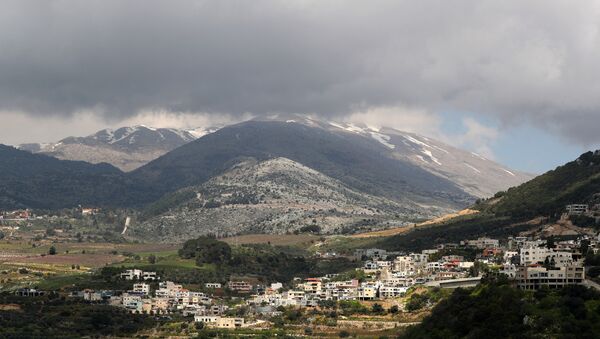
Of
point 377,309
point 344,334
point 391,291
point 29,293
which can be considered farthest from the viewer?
point 29,293

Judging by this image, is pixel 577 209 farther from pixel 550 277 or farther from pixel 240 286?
pixel 550 277

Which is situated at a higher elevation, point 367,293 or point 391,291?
point 391,291

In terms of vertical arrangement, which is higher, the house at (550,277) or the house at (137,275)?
the house at (550,277)

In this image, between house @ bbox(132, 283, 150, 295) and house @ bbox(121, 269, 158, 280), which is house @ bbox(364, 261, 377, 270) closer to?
house @ bbox(121, 269, 158, 280)

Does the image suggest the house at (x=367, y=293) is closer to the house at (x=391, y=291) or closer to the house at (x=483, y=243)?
the house at (x=391, y=291)

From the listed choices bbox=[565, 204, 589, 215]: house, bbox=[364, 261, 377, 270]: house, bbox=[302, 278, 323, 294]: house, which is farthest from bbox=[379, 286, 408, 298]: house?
bbox=[565, 204, 589, 215]: house

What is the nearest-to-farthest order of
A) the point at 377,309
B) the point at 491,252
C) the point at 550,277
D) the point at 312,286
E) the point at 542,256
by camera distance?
1. the point at 550,277
2. the point at 542,256
3. the point at 377,309
4. the point at 312,286
5. the point at 491,252

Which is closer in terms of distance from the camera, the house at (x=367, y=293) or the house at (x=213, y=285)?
the house at (x=367, y=293)

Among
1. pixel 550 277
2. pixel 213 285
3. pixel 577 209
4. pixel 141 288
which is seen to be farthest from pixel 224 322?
pixel 577 209

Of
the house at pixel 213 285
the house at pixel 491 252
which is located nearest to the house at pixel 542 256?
the house at pixel 491 252

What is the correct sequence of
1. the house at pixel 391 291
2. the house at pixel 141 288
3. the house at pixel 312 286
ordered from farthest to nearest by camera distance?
the house at pixel 141 288
the house at pixel 312 286
the house at pixel 391 291

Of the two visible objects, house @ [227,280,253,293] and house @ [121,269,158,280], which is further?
house @ [121,269,158,280]
